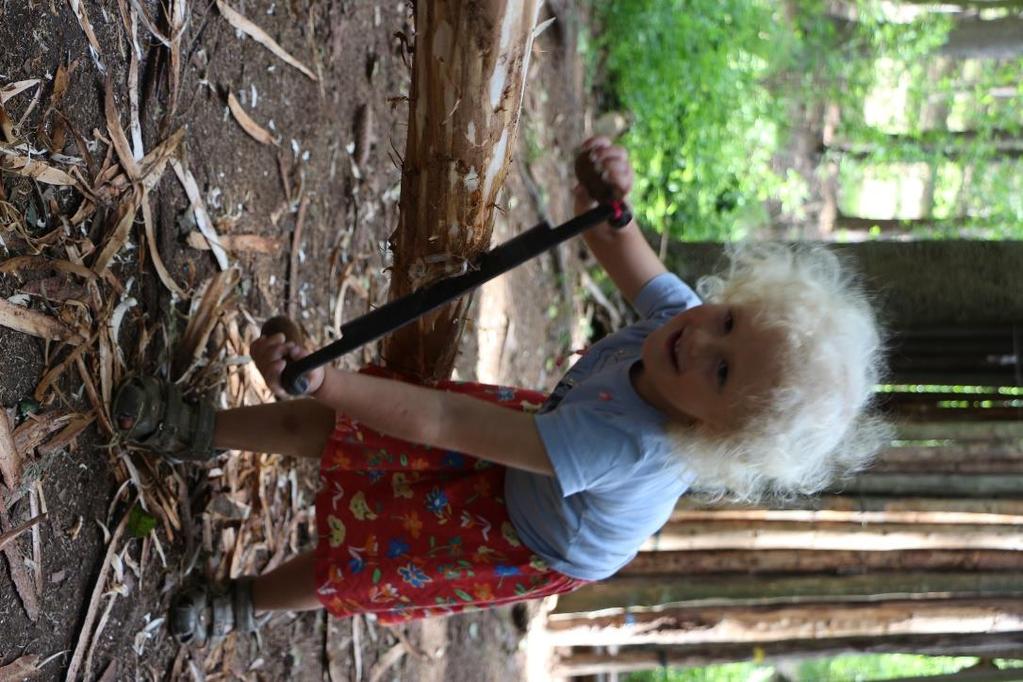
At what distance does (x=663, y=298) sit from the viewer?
193cm

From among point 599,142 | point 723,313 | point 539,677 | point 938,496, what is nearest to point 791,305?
point 723,313

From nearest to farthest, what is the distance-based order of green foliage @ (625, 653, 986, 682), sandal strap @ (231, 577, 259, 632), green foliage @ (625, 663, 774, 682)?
sandal strap @ (231, 577, 259, 632), green foliage @ (625, 663, 774, 682), green foliage @ (625, 653, 986, 682)

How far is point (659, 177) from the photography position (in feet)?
16.3

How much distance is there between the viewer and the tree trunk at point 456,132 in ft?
4.46

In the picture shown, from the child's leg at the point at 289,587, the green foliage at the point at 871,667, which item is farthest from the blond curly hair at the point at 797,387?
the green foliage at the point at 871,667

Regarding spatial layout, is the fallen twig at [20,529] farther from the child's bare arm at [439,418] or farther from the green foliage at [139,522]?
Answer: the child's bare arm at [439,418]

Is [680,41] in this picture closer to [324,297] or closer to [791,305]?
[324,297]

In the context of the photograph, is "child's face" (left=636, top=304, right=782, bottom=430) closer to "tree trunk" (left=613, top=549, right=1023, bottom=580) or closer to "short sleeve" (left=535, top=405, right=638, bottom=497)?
"short sleeve" (left=535, top=405, right=638, bottom=497)

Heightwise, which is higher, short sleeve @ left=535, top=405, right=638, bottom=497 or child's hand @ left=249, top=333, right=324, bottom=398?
child's hand @ left=249, top=333, right=324, bottom=398

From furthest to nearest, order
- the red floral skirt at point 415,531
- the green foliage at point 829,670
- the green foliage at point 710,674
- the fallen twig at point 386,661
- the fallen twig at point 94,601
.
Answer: the green foliage at point 829,670
the green foliage at point 710,674
the fallen twig at point 386,661
the red floral skirt at point 415,531
the fallen twig at point 94,601

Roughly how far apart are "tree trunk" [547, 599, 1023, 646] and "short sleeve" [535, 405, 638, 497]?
7.18ft

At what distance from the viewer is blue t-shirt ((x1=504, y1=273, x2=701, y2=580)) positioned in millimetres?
1594

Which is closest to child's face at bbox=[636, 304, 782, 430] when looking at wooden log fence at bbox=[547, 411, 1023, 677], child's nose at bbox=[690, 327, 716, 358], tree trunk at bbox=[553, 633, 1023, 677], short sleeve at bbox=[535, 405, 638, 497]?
child's nose at bbox=[690, 327, 716, 358]

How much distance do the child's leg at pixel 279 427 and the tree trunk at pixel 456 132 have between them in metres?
0.30
